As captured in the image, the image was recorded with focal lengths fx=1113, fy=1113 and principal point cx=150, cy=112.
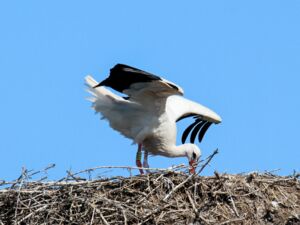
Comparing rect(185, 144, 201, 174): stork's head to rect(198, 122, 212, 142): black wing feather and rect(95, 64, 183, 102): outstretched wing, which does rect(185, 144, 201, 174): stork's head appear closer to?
rect(95, 64, 183, 102): outstretched wing

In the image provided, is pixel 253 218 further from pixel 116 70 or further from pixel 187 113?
pixel 187 113

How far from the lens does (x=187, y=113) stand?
42.8 feet

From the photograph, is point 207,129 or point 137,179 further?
point 207,129

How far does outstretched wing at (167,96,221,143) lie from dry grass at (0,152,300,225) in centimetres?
299

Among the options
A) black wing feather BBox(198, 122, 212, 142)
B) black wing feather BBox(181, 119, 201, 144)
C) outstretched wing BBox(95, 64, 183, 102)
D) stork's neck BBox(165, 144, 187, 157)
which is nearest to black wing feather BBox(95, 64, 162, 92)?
outstretched wing BBox(95, 64, 183, 102)

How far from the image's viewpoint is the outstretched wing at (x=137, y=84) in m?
11.0

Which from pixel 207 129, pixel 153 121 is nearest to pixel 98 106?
pixel 153 121

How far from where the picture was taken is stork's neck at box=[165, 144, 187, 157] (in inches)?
480

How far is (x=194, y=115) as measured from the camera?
13.3 metres

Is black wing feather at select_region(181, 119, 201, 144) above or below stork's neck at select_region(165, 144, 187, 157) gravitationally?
above

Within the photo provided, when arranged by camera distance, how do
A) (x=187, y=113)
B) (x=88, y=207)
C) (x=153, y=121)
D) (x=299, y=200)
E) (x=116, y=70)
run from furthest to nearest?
1. (x=187, y=113)
2. (x=153, y=121)
3. (x=116, y=70)
4. (x=299, y=200)
5. (x=88, y=207)

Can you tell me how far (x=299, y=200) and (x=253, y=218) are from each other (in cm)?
79

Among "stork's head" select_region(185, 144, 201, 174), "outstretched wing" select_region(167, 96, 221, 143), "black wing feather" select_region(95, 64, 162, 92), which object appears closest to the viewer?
"black wing feather" select_region(95, 64, 162, 92)

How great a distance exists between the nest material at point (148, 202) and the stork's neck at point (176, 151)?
7.16 ft
